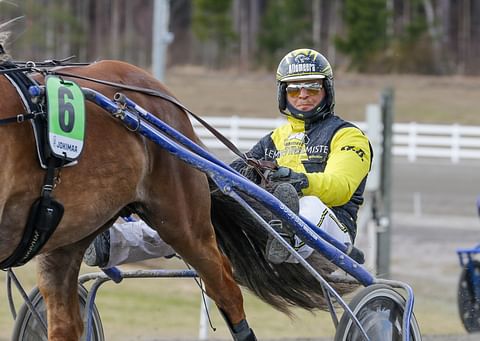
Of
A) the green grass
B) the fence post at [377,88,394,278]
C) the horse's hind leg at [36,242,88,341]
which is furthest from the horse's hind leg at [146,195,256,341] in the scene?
the fence post at [377,88,394,278]

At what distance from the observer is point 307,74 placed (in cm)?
499

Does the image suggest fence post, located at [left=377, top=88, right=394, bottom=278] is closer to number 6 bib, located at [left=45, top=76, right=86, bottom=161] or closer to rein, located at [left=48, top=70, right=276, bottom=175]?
rein, located at [left=48, top=70, right=276, bottom=175]

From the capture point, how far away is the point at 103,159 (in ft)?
13.6

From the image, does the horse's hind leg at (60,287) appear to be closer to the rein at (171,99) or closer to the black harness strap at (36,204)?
the black harness strap at (36,204)

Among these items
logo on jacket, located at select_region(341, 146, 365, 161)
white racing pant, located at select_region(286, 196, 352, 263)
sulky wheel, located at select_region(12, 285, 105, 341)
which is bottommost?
sulky wheel, located at select_region(12, 285, 105, 341)

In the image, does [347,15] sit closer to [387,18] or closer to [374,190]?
[387,18]

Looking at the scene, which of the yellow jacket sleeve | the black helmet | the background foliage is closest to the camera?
the yellow jacket sleeve

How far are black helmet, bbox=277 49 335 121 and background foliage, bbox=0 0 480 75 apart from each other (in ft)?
101

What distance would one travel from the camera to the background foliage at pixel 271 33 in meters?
36.1

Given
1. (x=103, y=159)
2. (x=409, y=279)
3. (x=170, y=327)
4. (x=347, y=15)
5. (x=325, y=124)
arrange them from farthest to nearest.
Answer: (x=347, y=15), (x=409, y=279), (x=170, y=327), (x=325, y=124), (x=103, y=159)

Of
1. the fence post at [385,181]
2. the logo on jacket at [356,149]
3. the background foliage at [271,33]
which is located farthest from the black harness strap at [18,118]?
the background foliage at [271,33]

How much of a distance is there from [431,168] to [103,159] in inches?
691

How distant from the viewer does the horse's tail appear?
5.04 m

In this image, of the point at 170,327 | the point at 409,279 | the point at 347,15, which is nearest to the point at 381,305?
the point at 170,327
